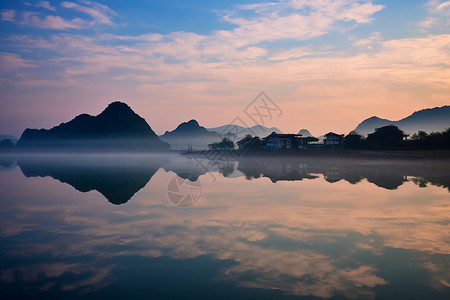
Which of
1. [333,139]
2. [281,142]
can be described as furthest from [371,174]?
[281,142]

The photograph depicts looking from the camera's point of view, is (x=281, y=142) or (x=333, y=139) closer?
(x=333, y=139)

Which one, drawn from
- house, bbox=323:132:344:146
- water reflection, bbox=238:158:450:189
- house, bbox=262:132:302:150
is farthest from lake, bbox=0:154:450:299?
house, bbox=262:132:302:150

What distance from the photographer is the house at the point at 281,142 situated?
85.7m

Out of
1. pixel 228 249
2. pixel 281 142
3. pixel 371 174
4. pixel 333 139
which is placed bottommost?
pixel 228 249

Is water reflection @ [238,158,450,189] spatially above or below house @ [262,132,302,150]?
below

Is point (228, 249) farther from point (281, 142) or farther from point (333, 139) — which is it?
point (333, 139)

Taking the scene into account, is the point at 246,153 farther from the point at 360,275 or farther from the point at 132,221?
the point at 360,275

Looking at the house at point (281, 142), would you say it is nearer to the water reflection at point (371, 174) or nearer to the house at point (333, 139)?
the house at point (333, 139)

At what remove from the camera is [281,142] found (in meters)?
87.0

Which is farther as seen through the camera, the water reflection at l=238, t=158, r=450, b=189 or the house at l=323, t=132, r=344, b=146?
the house at l=323, t=132, r=344, b=146

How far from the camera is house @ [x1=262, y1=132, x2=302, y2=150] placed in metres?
85.7

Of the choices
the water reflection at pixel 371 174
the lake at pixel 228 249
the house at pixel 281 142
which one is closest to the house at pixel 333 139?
the house at pixel 281 142

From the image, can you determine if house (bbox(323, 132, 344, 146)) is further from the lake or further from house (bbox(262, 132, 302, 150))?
the lake

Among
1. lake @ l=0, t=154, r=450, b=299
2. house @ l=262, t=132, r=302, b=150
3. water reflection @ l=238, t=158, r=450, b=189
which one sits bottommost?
lake @ l=0, t=154, r=450, b=299
